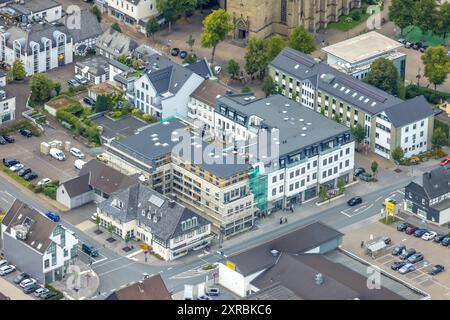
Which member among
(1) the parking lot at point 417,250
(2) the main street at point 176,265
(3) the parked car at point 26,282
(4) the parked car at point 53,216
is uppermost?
(4) the parked car at point 53,216

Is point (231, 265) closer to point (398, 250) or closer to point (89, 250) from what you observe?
point (89, 250)

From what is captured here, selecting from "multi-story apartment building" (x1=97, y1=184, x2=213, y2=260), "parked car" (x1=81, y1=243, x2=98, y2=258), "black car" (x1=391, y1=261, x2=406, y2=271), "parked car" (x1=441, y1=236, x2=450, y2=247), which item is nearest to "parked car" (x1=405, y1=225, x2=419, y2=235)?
"parked car" (x1=441, y1=236, x2=450, y2=247)

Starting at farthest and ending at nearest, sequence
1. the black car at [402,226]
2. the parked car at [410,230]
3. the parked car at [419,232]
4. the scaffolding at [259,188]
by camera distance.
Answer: the black car at [402,226], the parked car at [410,230], the scaffolding at [259,188], the parked car at [419,232]

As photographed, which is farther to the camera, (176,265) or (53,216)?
(53,216)

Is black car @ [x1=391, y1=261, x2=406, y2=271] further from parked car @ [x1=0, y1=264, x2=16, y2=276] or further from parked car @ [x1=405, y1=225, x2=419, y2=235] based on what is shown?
parked car @ [x1=0, y1=264, x2=16, y2=276]

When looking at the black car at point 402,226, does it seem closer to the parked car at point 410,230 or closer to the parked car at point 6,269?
the parked car at point 410,230

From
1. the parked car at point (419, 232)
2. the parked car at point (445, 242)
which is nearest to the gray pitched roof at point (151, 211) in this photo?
the parked car at point (419, 232)

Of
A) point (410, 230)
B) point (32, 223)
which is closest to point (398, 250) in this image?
point (410, 230)
